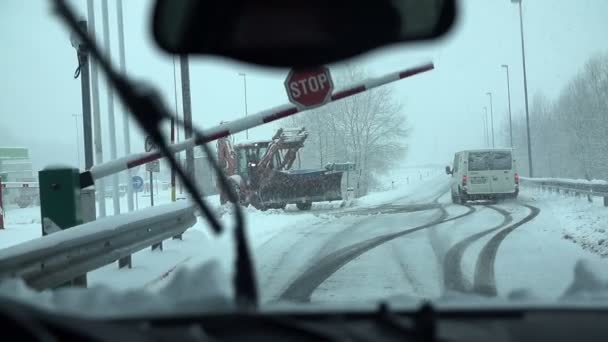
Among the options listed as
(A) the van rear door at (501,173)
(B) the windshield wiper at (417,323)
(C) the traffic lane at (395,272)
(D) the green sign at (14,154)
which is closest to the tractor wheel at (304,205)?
(A) the van rear door at (501,173)

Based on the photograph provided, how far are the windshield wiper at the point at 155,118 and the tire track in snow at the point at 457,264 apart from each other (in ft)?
7.27

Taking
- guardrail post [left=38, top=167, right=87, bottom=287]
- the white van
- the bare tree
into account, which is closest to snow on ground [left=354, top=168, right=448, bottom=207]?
the bare tree

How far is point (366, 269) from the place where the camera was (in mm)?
7602

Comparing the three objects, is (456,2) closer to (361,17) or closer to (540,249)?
(361,17)

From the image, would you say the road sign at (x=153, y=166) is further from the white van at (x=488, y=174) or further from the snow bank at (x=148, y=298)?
the white van at (x=488, y=174)

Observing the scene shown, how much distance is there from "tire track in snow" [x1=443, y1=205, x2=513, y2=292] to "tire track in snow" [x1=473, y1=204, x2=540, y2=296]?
164mm

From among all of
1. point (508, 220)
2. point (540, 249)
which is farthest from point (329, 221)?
point (540, 249)

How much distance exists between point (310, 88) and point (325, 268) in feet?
11.5

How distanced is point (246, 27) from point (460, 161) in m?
20.4

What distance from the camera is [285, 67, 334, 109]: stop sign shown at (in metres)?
4.74

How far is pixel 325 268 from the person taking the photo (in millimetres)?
7809

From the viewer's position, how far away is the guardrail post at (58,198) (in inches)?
227

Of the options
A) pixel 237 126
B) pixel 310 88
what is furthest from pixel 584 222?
pixel 310 88

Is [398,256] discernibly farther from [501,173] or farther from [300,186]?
[501,173]
